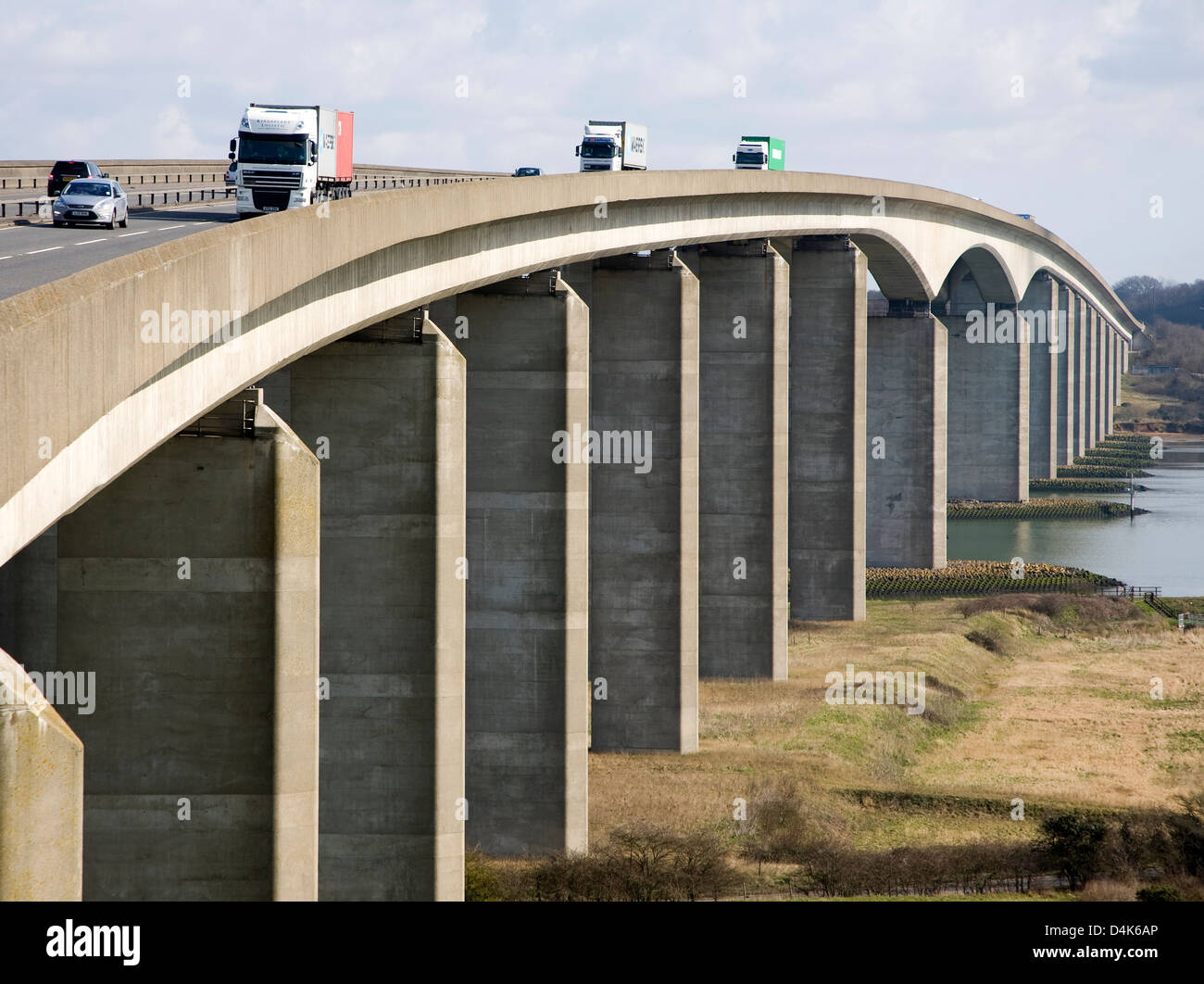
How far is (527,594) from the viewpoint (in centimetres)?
3334

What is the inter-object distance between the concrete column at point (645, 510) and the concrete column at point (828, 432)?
18662 mm

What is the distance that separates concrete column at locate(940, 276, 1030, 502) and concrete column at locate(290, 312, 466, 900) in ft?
251

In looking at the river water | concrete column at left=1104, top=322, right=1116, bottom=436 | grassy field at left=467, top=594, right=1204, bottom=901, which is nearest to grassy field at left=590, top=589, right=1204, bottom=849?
grassy field at left=467, top=594, right=1204, bottom=901

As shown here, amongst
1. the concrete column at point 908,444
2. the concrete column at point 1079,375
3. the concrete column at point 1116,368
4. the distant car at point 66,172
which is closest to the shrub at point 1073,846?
the distant car at point 66,172

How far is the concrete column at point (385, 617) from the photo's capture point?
86.5ft

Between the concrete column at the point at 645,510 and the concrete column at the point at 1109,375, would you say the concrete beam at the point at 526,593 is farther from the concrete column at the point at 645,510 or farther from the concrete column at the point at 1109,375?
the concrete column at the point at 1109,375

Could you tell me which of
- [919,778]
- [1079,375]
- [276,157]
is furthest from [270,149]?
[1079,375]

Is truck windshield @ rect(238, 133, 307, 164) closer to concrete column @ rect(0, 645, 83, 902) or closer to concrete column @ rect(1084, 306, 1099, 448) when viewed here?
concrete column @ rect(0, 645, 83, 902)

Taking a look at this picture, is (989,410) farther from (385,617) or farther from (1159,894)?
(385,617)

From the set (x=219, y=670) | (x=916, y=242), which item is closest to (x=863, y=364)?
(x=916, y=242)

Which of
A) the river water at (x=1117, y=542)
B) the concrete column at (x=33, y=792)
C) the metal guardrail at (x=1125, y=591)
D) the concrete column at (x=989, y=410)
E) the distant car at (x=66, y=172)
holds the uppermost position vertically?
the distant car at (x=66, y=172)

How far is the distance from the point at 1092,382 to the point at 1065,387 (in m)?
25.2
